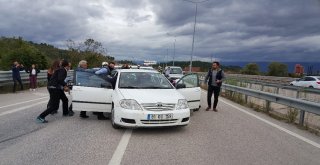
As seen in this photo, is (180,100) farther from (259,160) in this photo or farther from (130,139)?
(259,160)

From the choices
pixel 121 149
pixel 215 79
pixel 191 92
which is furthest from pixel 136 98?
pixel 215 79

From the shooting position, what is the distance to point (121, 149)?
232 inches

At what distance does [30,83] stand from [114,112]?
1391cm

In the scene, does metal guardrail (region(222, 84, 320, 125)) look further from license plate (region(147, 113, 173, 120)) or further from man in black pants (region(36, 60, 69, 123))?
man in black pants (region(36, 60, 69, 123))

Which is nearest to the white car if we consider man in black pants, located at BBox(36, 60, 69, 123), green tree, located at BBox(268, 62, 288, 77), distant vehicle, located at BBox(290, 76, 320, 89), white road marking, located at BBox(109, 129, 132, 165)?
white road marking, located at BBox(109, 129, 132, 165)

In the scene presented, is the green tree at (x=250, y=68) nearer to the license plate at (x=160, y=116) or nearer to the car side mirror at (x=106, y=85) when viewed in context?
the car side mirror at (x=106, y=85)

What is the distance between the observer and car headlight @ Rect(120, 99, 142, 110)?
7.13 m

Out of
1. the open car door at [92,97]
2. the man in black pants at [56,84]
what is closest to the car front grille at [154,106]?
the open car door at [92,97]

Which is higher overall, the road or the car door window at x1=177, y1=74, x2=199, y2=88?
the car door window at x1=177, y1=74, x2=199, y2=88

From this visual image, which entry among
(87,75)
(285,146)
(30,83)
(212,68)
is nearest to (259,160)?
(285,146)

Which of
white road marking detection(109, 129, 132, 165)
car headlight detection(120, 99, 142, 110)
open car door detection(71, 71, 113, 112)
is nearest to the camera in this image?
white road marking detection(109, 129, 132, 165)

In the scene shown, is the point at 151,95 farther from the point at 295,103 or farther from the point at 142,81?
the point at 295,103

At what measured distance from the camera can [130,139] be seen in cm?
671

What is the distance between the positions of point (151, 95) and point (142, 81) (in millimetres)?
1233
